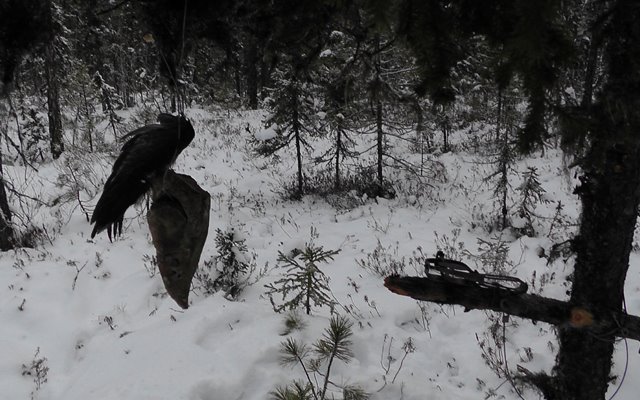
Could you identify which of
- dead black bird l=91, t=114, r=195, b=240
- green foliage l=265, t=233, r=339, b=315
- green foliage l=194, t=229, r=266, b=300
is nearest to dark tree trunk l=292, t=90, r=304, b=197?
green foliage l=194, t=229, r=266, b=300

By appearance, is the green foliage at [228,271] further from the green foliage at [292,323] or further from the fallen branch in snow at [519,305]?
the fallen branch in snow at [519,305]

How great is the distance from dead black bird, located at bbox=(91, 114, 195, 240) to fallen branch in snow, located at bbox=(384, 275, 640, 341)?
1205 millimetres

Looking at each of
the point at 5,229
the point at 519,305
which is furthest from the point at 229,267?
the point at 5,229

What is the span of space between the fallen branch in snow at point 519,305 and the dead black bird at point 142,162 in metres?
1.21

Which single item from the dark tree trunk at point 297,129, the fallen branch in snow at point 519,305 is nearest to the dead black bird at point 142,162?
the fallen branch in snow at point 519,305

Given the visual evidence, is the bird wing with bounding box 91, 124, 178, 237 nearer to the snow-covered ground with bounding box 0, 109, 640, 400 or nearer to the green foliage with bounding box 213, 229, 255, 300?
the snow-covered ground with bounding box 0, 109, 640, 400

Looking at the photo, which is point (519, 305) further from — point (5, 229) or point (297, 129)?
point (297, 129)

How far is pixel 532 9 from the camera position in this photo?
0.97 m

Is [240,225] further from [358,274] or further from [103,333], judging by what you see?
[103,333]

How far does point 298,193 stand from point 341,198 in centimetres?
114

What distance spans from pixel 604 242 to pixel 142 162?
2400mm

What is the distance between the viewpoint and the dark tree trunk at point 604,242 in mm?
1891

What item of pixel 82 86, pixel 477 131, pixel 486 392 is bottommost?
pixel 486 392

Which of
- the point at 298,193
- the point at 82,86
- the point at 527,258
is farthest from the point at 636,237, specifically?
the point at 82,86
